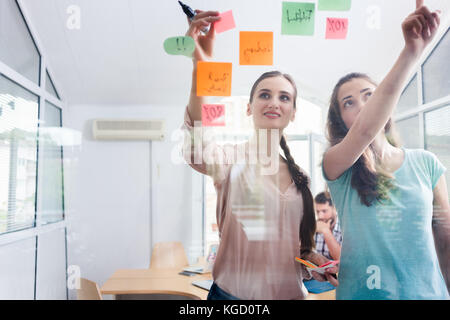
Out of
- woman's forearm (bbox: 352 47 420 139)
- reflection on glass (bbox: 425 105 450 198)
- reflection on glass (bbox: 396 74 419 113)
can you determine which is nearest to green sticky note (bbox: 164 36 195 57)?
woman's forearm (bbox: 352 47 420 139)

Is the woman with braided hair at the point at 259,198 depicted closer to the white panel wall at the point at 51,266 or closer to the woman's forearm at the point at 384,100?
the woman's forearm at the point at 384,100

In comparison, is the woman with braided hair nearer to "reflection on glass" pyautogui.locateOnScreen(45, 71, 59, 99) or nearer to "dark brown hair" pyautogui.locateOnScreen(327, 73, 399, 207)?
"dark brown hair" pyautogui.locateOnScreen(327, 73, 399, 207)

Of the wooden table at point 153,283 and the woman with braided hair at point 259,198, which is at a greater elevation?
the woman with braided hair at point 259,198

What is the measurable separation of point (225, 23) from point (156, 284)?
0.79m

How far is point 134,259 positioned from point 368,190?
719 mm

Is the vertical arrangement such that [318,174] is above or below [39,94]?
below

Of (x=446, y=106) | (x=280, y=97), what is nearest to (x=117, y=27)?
(x=280, y=97)

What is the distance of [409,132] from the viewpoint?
3.04 feet

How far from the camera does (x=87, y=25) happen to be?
35.1 inches

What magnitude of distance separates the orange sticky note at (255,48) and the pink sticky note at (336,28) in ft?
0.58

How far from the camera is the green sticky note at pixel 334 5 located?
91cm

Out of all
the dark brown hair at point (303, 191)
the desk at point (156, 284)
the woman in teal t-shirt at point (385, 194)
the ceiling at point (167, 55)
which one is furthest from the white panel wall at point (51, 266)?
the woman in teal t-shirt at point (385, 194)

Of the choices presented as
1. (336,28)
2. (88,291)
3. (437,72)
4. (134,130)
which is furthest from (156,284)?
(437,72)

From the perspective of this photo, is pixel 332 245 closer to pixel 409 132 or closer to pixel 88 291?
pixel 409 132
